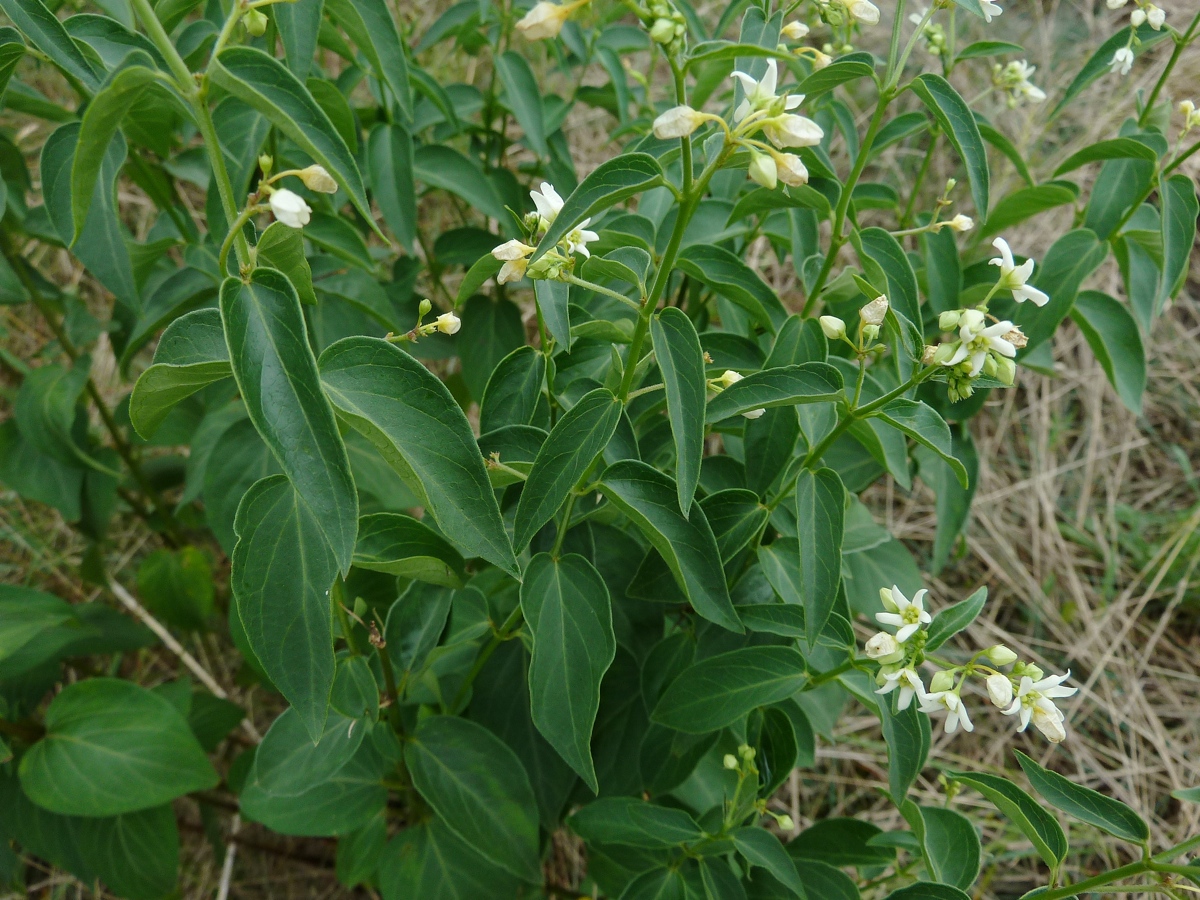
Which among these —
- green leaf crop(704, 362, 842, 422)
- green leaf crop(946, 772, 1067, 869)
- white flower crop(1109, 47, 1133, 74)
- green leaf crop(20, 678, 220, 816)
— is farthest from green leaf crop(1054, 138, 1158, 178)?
green leaf crop(20, 678, 220, 816)

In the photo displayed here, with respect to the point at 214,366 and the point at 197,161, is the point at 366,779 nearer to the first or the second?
the point at 214,366

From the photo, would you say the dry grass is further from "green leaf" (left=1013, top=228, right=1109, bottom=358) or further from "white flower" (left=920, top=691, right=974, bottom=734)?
"white flower" (left=920, top=691, right=974, bottom=734)

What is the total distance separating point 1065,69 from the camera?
11.7 ft

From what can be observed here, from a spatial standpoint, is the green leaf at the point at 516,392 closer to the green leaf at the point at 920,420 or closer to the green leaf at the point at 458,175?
the green leaf at the point at 920,420

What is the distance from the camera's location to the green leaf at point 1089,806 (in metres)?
1.09

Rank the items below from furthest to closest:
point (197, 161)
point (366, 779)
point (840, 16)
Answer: point (197, 161), point (366, 779), point (840, 16)

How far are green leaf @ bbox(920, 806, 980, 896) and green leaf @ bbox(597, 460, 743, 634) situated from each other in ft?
1.48

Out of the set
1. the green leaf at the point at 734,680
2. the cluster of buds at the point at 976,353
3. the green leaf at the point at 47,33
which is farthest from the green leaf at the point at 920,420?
the green leaf at the point at 47,33

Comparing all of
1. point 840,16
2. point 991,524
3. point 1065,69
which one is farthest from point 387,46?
point 1065,69

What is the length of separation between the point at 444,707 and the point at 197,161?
1.18 m

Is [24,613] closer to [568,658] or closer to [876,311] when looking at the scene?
[568,658]

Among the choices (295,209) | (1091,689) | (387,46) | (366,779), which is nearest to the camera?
(295,209)

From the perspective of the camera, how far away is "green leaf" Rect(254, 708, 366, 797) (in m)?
1.28

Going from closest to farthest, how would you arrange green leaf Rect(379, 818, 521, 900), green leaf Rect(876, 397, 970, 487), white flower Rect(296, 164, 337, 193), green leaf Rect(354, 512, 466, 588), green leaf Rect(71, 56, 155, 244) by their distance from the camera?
green leaf Rect(71, 56, 155, 244) < white flower Rect(296, 164, 337, 193) < green leaf Rect(876, 397, 970, 487) < green leaf Rect(354, 512, 466, 588) < green leaf Rect(379, 818, 521, 900)
